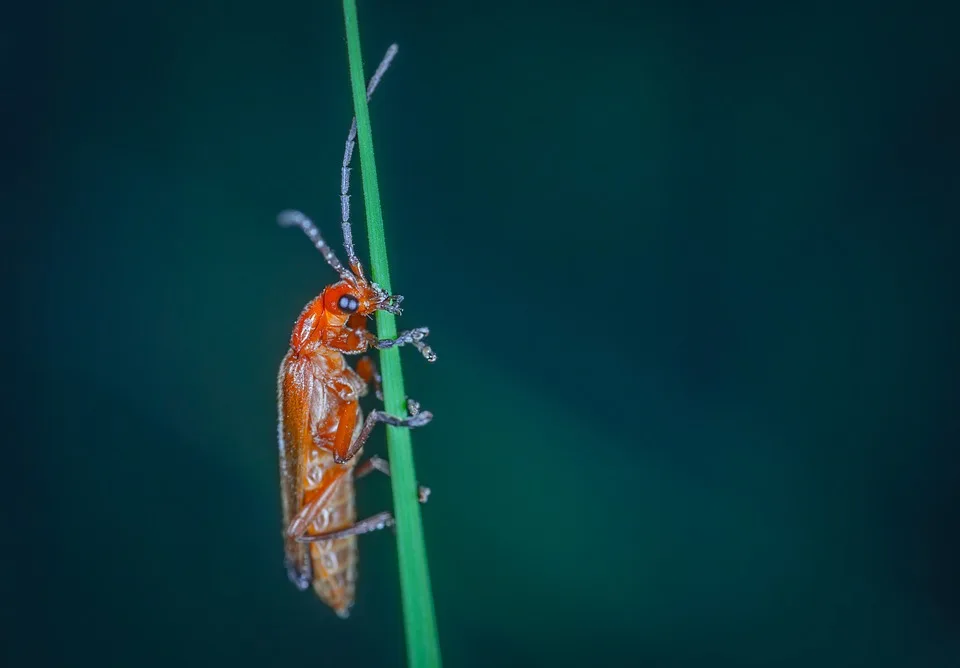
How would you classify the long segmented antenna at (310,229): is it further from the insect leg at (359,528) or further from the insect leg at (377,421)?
the insect leg at (359,528)

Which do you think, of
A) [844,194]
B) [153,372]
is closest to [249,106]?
[153,372]

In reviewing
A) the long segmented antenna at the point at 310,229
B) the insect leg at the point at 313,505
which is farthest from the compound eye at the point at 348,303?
the insect leg at the point at 313,505

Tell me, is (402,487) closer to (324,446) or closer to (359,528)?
(359,528)

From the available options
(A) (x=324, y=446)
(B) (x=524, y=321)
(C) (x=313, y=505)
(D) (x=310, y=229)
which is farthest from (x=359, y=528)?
(B) (x=524, y=321)

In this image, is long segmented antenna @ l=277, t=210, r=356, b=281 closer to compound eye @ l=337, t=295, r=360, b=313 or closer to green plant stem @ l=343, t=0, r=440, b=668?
compound eye @ l=337, t=295, r=360, b=313

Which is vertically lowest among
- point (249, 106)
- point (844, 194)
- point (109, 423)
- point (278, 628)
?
point (278, 628)

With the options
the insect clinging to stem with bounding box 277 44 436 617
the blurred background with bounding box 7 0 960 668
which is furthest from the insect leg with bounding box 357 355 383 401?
the blurred background with bounding box 7 0 960 668

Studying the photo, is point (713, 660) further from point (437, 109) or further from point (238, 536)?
point (437, 109)
